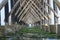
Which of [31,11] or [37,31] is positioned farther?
[31,11]

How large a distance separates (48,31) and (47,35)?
308mm

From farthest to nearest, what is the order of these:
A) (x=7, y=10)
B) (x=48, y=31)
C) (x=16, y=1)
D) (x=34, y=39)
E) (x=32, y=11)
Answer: (x=32, y=11) → (x=16, y=1) → (x=7, y=10) → (x=48, y=31) → (x=34, y=39)

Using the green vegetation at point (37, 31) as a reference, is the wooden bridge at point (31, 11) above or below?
above

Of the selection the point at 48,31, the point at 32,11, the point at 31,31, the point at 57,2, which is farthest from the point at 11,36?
the point at 32,11

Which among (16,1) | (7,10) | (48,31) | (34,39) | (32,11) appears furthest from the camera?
(32,11)

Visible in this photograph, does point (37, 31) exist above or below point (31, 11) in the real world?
below

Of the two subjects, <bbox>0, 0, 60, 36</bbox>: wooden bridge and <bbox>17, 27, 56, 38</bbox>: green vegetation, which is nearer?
<bbox>17, 27, 56, 38</bbox>: green vegetation

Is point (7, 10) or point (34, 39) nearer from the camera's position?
point (34, 39)

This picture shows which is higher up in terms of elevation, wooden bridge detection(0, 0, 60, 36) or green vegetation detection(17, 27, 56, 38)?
wooden bridge detection(0, 0, 60, 36)

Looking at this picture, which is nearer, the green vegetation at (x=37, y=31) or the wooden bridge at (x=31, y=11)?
the green vegetation at (x=37, y=31)

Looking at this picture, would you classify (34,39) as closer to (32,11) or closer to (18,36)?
(18,36)

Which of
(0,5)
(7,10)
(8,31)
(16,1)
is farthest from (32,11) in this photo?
(8,31)

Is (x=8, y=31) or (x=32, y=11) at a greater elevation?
(x=32, y=11)

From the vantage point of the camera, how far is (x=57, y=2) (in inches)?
335
